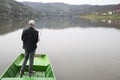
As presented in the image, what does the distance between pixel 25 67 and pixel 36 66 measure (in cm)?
68

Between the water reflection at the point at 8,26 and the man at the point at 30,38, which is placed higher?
the man at the point at 30,38

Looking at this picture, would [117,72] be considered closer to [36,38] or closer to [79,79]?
[79,79]

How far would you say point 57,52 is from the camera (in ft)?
77.0

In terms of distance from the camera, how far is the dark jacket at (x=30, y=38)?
11.9 meters

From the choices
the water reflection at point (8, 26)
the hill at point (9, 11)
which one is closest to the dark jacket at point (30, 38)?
the water reflection at point (8, 26)

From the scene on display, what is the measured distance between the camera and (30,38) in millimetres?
12039

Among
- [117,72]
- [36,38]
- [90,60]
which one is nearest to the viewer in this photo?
[36,38]

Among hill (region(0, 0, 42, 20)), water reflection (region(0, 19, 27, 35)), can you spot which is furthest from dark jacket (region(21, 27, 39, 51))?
hill (region(0, 0, 42, 20))

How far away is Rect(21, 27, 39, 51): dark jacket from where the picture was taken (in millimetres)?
11945

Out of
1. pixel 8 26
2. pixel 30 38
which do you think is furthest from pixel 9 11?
pixel 30 38

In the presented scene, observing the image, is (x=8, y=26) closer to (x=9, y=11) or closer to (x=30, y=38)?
(x=30, y=38)

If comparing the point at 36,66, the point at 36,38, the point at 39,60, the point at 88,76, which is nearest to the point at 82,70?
the point at 88,76

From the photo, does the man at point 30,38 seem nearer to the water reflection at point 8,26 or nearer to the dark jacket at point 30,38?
the dark jacket at point 30,38

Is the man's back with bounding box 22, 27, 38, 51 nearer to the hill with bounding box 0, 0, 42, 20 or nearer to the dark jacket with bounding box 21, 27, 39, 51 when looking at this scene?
the dark jacket with bounding box 21, 27, 39, 51
